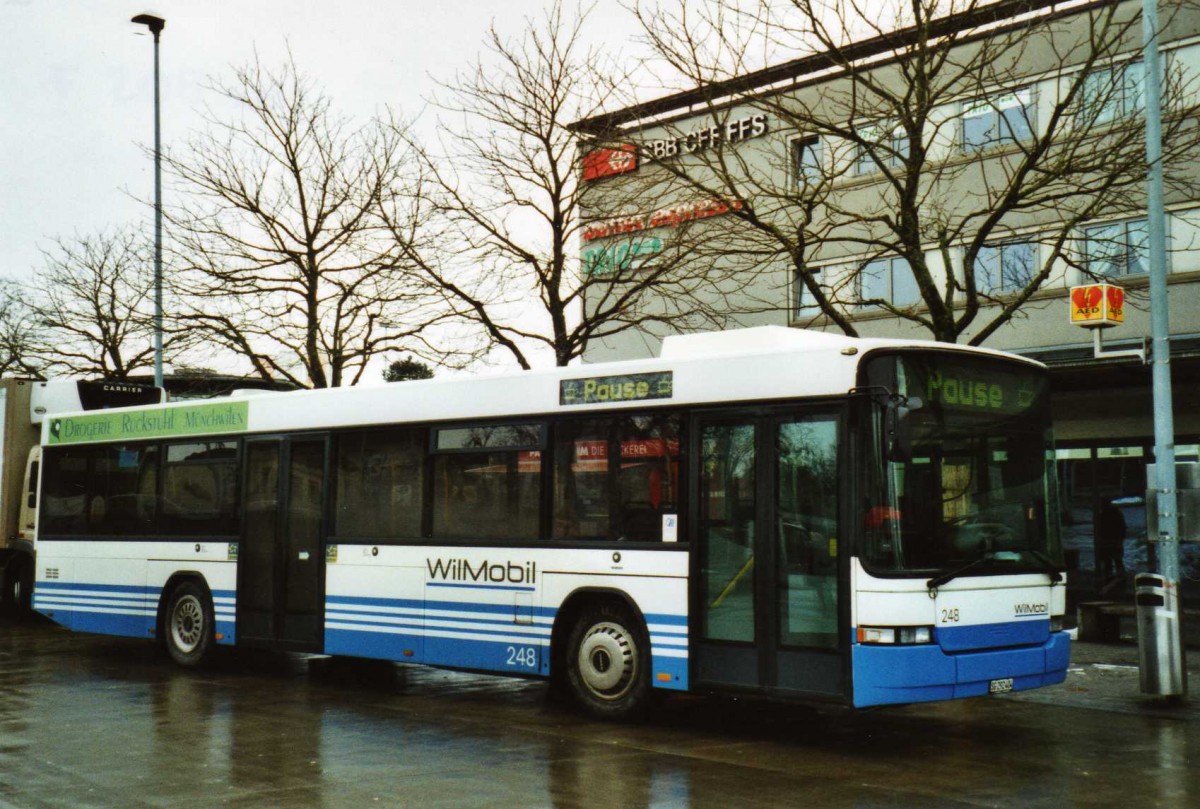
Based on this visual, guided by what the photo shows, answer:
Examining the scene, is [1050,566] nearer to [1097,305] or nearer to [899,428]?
[899,428]

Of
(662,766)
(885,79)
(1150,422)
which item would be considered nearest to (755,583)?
(662,766)

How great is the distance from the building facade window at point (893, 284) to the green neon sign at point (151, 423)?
13246 millimetres

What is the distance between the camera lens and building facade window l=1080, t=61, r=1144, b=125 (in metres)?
14.3

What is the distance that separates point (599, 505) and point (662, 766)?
2562 mm

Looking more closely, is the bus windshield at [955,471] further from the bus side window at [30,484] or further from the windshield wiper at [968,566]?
the bus side window at [30,484]

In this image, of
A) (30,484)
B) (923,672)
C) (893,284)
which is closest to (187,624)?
(30,484)

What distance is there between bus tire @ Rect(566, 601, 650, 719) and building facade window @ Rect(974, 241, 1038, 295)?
43.8ft

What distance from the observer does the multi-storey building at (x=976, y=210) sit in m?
15.5

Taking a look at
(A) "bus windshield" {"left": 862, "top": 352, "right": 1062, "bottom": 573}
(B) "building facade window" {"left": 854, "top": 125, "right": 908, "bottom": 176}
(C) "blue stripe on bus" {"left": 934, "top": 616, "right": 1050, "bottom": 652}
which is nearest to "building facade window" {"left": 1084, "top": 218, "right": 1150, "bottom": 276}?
(B) "building facade window" {"left": 854, "top": 125, "right": 908, "bottom": 176}

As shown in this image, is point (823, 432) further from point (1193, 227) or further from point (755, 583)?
point (1193, 227)

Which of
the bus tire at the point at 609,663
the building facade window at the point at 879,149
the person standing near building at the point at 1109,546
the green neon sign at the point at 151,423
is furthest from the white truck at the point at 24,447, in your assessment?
the person standing near building at the point at 1109,546

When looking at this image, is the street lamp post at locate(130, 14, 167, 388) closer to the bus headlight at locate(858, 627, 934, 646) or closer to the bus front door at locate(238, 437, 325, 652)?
the bus front door at locate(238, 437, 325, 652)

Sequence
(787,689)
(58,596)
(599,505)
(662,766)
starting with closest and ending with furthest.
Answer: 1. (662,766)
2. (787,689)
3. (599,505)
4. (58,596)

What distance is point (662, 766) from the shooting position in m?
8.46
